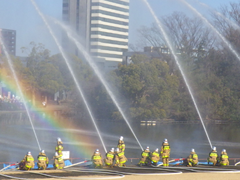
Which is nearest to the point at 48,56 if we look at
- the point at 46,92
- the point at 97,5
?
the point at 46,92

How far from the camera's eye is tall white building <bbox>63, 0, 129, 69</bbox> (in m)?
97.3

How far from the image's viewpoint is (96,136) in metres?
47.4

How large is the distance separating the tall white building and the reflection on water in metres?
41.3

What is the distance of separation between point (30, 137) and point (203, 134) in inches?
883

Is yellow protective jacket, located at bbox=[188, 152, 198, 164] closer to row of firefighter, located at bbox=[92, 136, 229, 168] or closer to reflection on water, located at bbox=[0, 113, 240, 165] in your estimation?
row of firefighter, located at bbox=[92, 136, 229, 168]

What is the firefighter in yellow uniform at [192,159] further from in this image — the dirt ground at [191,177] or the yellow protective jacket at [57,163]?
the yellow protective jacket at [57,163]

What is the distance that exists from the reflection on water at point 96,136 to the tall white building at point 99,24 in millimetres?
41278

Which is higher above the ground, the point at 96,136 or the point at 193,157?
the point at 193,157

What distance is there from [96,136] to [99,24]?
2339 inches

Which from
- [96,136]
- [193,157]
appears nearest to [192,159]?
[193,157]

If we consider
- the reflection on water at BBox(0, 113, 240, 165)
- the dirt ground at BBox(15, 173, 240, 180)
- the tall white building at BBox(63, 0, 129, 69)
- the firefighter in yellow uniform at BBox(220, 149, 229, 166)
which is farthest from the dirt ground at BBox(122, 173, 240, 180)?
the tall white building at BBox(63, 0, 129, 69)

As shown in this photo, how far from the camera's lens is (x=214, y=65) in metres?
63.3

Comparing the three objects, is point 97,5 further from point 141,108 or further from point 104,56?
point 141,108

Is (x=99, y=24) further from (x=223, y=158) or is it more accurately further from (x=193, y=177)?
(x=193, y=177)
